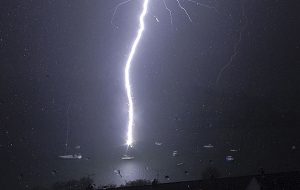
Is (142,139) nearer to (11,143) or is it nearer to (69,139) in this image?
(69,139)

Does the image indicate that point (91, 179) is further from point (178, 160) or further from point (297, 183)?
point (297, 183)

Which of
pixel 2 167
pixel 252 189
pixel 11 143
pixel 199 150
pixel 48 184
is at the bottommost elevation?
pixel 252 189

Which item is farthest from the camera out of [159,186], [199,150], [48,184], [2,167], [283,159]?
[199,150]

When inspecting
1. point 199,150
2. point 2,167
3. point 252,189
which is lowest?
point 252,189

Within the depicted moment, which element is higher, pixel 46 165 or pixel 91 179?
pixel 46 165

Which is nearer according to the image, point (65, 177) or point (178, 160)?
point (65, 177)

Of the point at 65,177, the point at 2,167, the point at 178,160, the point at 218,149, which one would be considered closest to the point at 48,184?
the point at 65,177

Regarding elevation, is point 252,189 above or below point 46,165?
below

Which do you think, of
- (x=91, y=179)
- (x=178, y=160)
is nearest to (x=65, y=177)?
(x=91, y=179)

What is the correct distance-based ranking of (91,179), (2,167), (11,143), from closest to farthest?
(91,179) → (2,167) → (11,143)
